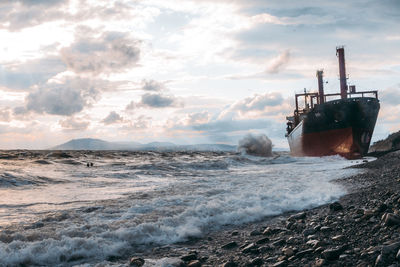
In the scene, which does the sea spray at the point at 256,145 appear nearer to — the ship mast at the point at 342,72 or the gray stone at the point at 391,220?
the ship mast at the point at 342,72

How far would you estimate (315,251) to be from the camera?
452 centimetres

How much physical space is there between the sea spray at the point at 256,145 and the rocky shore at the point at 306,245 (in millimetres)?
63354

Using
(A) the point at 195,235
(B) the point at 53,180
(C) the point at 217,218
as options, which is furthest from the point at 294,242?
(B) the point at 53,180

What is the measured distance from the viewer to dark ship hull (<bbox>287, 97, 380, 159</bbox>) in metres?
34.6

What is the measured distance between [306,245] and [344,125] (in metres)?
32.9

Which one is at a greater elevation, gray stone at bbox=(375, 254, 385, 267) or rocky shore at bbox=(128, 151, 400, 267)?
gray stone at bbox=(375, 254, 385, 267)

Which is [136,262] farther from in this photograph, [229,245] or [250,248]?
[250,248]

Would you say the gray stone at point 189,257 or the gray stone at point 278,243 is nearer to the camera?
the gray stone at point 189,257

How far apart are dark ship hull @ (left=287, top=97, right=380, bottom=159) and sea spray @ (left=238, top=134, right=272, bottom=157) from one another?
31.8 metres

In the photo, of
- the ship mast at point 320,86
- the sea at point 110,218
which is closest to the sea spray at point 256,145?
the ship mast at point 320,86

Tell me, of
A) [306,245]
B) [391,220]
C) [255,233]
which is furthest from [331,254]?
[255,233]

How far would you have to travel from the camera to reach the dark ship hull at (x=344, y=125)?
113 ft

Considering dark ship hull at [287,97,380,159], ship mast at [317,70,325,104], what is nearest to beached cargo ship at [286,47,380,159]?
dark ship hull at [287,97,380,159]

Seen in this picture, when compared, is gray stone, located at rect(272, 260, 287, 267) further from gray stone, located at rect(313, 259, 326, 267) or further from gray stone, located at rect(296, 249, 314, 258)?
gray stone, located at rect(313, 259, 326, 267)
